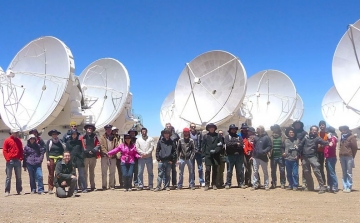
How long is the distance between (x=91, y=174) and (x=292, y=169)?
21.0 feet

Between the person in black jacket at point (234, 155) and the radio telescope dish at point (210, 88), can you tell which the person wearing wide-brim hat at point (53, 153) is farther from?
the radio telescope dish at point (210, 88)

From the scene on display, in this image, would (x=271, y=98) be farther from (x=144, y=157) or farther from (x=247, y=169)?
(x=144, y=157)

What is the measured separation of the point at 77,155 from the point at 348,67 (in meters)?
18.9

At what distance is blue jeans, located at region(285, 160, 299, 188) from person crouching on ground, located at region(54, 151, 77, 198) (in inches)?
252

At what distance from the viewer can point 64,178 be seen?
1179cm

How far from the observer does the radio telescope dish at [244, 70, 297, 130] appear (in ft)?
155

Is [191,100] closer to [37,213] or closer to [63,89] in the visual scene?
[63,89]

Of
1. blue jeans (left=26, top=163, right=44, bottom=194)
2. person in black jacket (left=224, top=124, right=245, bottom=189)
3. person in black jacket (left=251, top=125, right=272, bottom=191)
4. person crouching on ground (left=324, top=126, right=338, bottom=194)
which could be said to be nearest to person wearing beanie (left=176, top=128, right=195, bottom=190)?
person in black jacket (left=224, top=124, right=245, bottom=189)

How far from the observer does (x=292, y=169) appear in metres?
12.5

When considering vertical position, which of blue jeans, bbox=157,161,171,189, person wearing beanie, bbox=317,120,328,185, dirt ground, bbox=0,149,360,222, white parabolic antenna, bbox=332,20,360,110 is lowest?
dirt ground, bbox=0,149,360,222

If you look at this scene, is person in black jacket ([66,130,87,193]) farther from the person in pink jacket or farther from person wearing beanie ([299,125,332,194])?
person wearing beanie ([299,125,332,194])

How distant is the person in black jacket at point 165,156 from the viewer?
42.4 feet

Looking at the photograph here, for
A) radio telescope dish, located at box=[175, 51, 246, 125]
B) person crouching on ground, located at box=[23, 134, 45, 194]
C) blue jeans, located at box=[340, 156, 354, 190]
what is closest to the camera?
blue jeans, located at box=[340, 156, 354, 190]

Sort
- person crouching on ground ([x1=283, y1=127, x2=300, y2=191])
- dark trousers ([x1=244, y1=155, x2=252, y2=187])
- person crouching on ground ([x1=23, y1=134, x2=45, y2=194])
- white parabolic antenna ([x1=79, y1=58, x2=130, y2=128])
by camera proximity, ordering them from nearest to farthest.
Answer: person crouching on ground ([x1=283, y1=127, x2=300, y2=191]) → person crouching on ground ([x1=23, y1=134, x2=45, y2=194]) → dark trousers ([x1=244, y1=155, x2=252, y2=187]) → white parabolic antenna ([x1=79, y1=58, x2=130, y2=128])
